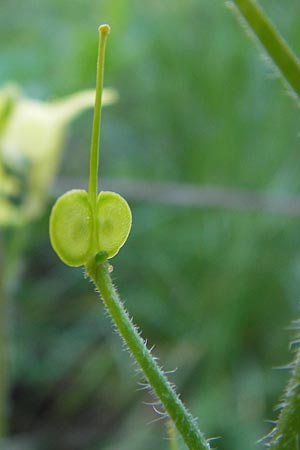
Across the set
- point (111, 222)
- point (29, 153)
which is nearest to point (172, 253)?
point (29, 153)

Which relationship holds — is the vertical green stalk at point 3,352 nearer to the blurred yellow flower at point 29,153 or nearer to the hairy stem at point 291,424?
the blurred yellow flower at point 29,153

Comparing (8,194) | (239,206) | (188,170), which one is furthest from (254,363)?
(8,194)

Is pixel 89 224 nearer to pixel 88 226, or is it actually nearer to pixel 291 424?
pixel 88 226

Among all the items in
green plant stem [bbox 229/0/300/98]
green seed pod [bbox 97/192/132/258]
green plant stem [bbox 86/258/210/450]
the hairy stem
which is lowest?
the hairy stem

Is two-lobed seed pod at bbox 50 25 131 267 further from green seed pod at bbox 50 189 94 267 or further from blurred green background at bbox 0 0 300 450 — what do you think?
blurred green background at bbox 0 0 300 450

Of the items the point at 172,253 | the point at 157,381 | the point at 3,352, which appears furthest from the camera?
the point at 172,253

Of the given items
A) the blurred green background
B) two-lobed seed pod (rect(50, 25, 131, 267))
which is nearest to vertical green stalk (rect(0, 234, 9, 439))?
the blurred green background

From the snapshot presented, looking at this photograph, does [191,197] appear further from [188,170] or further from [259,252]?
[188,170]
